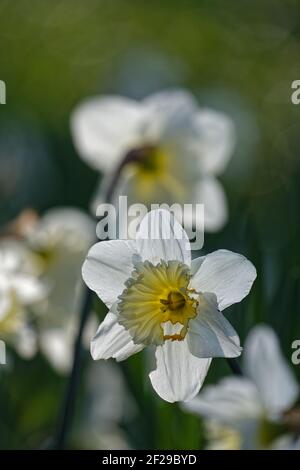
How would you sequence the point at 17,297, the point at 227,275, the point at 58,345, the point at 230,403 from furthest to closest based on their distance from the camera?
the point at 58,345, the point at 17,297, the point at 230,403, the point at 227,275

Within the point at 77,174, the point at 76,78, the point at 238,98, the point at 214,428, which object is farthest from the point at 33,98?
the point at 214,428

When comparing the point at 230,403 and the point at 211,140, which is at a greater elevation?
the point at 211,140

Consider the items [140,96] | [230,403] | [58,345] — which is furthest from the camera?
[140,96]

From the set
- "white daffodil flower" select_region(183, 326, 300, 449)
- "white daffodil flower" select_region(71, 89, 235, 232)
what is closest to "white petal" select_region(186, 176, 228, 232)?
"white daffodil flower" select_region(71, 89, 235, 232)

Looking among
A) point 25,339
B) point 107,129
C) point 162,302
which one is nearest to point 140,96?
point 107,129

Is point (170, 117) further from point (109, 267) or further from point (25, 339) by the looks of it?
point (109, 267)
